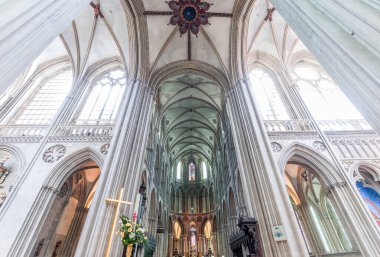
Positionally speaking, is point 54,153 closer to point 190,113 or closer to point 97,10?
point 97,10

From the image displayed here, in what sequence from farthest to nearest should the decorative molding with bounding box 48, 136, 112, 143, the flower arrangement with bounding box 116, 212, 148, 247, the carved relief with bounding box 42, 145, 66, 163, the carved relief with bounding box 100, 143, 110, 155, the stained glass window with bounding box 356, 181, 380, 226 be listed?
the decorative molding with bounding box 48, 136, 112, 143
the carved relief with bounding box 100, 143, 110, 155
the carved relief with bounding box 42, 145, 66, 163
the stained glass window with bounding box 356, 181, 380, 226
the flower arrangement with bounding box 116, 212, 148, 247

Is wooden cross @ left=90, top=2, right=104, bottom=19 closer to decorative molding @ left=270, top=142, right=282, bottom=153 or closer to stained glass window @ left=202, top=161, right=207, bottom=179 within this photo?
decorative molding @ left=270, top=142, right=282, bottom=153

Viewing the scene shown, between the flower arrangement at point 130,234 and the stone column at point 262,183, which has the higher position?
the stone column at point 262,183

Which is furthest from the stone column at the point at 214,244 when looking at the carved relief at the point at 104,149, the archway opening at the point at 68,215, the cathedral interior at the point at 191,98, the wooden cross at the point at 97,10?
the wooden cross at the point at 97,10

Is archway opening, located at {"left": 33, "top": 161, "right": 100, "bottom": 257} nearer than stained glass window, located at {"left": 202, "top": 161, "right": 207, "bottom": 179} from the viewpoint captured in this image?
Yes

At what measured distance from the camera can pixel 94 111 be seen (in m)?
11.0

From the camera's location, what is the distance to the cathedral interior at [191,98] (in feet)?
10.1

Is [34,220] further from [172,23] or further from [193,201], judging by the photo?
[193,201]

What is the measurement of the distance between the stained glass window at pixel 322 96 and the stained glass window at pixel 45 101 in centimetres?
1455

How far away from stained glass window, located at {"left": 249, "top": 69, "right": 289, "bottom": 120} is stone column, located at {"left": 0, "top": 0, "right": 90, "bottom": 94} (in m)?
9.72

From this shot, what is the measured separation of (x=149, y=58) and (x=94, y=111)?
14.9 ft

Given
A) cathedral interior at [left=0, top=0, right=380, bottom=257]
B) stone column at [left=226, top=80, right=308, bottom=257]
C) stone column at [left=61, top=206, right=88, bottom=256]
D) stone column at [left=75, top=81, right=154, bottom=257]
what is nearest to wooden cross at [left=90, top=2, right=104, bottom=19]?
cathedral interior at [left=0, top=0, right=380, bottom=257]

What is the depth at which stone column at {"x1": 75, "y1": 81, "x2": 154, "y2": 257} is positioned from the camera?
5812mm

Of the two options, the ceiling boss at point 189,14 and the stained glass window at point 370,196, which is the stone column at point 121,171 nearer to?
the ceiling boss at point 189,14
